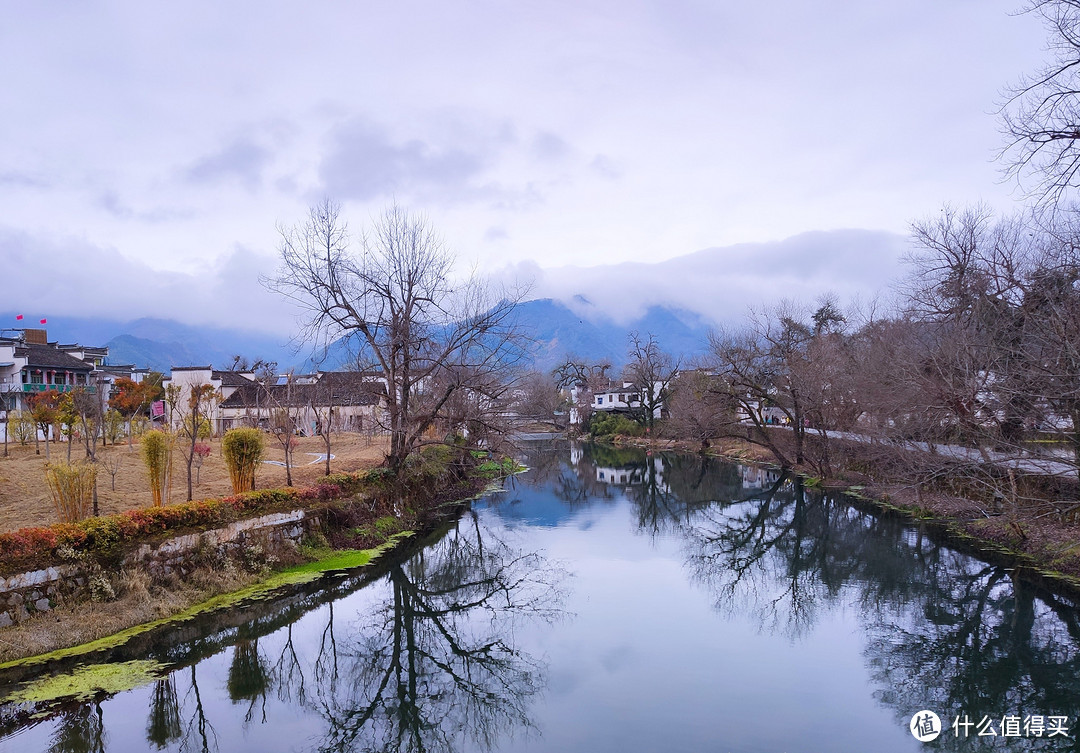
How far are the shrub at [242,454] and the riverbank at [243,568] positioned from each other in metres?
0.98

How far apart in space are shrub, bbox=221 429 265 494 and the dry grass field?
1.67 feet

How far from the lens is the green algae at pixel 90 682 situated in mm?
7914

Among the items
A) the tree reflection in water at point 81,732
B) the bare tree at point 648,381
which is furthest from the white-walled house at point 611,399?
the tree reflection in water at point 81,732

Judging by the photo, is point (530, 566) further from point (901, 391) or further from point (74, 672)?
point (901, 391)

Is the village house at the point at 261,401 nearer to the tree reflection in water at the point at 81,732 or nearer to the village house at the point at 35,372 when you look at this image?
the village house at the point at 35,372

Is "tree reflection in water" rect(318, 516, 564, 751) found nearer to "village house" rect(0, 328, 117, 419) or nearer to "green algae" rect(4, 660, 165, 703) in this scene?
"green algae" rect(4, 660, 165, 703)

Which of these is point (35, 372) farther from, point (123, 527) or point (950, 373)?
point (950, 373)

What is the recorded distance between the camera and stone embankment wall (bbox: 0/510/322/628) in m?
8.80

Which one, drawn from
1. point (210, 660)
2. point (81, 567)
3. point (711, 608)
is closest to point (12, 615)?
point (81, 567)

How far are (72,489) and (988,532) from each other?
20.0 metres

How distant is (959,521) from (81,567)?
19.7 meters

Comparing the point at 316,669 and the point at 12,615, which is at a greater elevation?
the point at 12,615

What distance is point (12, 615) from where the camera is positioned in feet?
28.5

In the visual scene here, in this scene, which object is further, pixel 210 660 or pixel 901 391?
pixel 901 391
